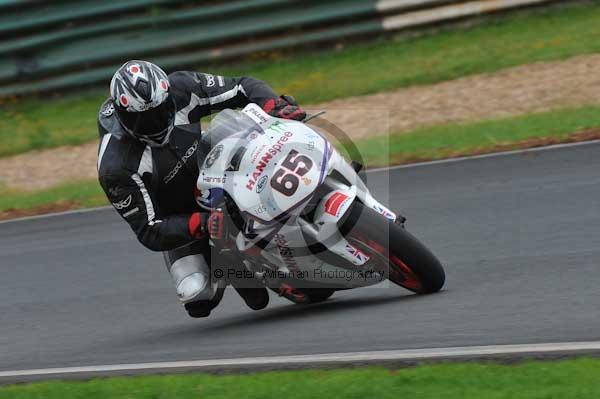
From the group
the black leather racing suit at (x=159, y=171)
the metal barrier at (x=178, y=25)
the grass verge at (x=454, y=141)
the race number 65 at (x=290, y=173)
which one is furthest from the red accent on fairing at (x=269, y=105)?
the metal barrier at (x=178, y=25)

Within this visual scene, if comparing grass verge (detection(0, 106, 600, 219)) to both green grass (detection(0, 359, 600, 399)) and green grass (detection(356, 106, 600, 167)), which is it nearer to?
green grass (detection(356, 106, 600, 167))

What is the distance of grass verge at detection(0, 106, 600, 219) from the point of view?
980 centimetres

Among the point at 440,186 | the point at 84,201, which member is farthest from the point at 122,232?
the point at 440,186

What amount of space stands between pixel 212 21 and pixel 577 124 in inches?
209

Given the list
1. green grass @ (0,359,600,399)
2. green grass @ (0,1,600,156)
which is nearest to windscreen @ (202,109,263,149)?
green grass @ (0,359,600,399)

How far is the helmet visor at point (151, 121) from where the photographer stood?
5.83 meters

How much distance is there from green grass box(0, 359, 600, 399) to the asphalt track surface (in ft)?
1.32

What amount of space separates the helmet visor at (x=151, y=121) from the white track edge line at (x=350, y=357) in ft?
4.07

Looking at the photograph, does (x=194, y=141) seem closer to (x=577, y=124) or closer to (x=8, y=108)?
(x=577, y=124)

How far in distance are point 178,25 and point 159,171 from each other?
7632mm

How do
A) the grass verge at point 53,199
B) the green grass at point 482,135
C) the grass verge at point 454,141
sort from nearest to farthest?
the grass verge at point 454,141 < the green grass at point 482,135 < the grass verge at point 53,199

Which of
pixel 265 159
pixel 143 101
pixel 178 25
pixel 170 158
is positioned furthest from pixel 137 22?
pixel 265 159

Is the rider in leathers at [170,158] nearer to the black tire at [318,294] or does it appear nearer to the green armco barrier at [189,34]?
the black tire at [318,294]

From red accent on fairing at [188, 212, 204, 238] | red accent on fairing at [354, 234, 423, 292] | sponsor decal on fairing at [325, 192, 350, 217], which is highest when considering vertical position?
sponsor decal on fairing at [325, 192, 350, 217]
